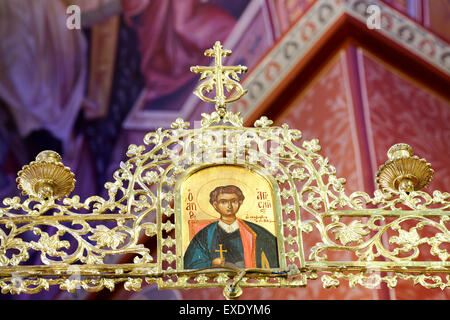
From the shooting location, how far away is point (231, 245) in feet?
14.1

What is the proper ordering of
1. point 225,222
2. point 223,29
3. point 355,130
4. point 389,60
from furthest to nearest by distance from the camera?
point 223,29 < point 389,60 < point 355,130 < point 225,222

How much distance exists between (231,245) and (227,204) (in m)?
0.23

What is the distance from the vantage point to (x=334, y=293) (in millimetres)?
5867

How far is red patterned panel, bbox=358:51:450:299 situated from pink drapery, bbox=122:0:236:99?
5.09ft

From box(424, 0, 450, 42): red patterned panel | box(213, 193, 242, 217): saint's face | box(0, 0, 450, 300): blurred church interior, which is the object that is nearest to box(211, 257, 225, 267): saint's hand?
box(213, 193, 242, 217): saint's face

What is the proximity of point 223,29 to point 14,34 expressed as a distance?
5.92 ft

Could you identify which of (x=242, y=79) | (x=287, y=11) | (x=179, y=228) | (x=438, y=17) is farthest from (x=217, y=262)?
(x=438, y=17)

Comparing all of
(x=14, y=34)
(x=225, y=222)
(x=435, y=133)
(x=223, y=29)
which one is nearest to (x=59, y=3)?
(x=14, y=34)

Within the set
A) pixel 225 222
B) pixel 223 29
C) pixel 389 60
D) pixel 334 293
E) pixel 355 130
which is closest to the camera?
pixel 225 222

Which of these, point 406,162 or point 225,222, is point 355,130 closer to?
point 406,162

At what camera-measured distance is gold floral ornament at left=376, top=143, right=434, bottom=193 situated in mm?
4535

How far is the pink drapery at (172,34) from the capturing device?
782 centimetres

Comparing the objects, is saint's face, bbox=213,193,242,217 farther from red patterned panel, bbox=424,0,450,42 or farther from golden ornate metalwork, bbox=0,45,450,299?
red patterned panel, bbox=424,0,450,42

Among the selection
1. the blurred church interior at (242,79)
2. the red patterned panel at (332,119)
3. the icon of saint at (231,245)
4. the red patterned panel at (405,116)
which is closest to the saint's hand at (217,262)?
the icon of saint at (231,245)
